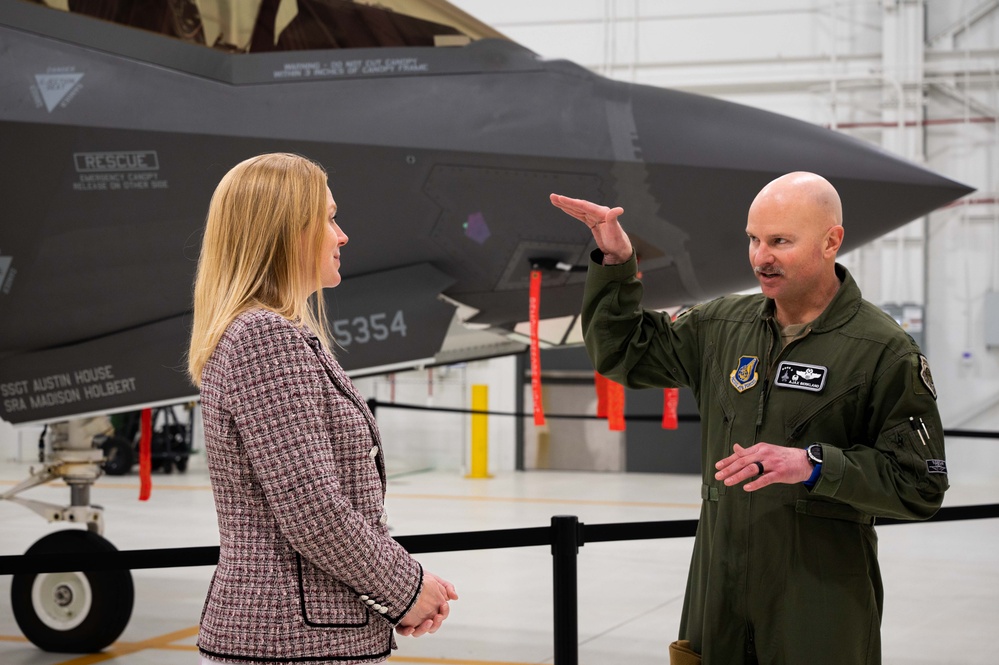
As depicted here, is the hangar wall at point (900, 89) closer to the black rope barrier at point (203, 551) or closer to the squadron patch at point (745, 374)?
the black rope barrier at point (203, 551)

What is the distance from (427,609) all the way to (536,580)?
604cm

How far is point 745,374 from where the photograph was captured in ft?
7.13

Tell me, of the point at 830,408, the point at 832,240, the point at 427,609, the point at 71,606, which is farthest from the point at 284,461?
the point at 71,606

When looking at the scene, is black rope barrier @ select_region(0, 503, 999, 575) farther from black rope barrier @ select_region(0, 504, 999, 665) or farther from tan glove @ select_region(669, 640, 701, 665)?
tan glove @ select_region(669, 640, 701, 665)

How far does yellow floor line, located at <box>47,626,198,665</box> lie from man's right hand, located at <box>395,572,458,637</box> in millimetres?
4064

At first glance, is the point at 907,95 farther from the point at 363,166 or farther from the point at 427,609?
the point at 427,609

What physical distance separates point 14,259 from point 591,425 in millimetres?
13009

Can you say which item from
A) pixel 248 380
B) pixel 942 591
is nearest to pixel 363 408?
pixel 248 380

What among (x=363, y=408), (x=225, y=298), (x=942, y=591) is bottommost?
(x=942, y=591)

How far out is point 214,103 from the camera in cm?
424

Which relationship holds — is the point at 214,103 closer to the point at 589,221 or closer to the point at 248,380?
the point at 589,221

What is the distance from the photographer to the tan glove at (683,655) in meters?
2.15

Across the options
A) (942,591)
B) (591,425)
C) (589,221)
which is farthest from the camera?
(591,425)

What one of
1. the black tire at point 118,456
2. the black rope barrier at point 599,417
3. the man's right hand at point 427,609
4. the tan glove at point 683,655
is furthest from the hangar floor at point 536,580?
the man's right hand at point 427,609
